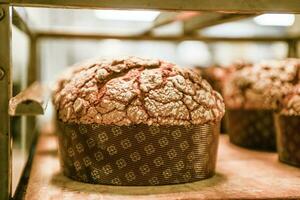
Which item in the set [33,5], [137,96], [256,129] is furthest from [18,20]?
[256,129]

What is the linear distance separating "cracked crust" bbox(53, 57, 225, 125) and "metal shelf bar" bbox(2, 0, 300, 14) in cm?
25

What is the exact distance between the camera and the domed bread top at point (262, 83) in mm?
2174

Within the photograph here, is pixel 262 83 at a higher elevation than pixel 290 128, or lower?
higher

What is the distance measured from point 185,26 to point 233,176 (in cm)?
190

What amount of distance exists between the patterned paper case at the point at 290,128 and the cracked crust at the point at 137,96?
14.4 inches

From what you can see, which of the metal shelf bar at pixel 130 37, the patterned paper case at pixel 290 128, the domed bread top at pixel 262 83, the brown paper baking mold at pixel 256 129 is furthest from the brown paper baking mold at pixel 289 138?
the metal shelf bar at pixel 130 37

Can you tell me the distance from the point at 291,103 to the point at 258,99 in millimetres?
429

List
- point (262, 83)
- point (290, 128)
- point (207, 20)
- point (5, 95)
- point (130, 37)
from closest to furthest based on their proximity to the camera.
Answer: point (5, 95) → point (290, 128) → point (262, 83) → point (207, 20) → point (130, 37)

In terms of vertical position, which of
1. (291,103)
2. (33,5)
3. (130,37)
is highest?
(130,37)

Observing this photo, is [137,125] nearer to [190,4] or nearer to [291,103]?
[190,4]

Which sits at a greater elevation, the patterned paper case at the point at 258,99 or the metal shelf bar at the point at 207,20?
the metal shelf bar at the point at 207,20

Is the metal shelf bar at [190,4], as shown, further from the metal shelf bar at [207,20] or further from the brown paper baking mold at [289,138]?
the metal shelf bar at [207,20]

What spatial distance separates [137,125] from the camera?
1.43m

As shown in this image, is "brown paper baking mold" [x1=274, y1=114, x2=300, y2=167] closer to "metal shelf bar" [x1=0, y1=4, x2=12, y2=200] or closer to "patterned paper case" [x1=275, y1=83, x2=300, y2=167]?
"patterned paper case" [x1=275, y1=83, x2=300, y2=167]
